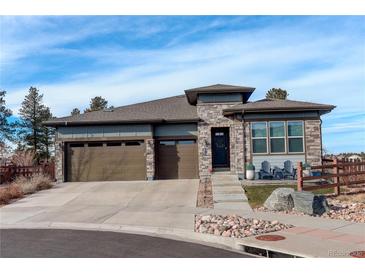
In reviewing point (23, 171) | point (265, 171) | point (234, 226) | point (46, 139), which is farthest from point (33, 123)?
point (234, 226)

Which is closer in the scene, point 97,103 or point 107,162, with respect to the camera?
point 107,162

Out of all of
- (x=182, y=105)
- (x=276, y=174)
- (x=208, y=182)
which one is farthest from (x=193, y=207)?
(x=182, y=105)

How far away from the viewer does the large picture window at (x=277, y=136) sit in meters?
22.2

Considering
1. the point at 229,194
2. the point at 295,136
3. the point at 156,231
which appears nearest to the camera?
the point at 156,231

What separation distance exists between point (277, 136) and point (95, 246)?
15.0 metres

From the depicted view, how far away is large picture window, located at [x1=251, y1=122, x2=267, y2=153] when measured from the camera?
72.8 ft

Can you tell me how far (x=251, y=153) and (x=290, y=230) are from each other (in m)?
12.0

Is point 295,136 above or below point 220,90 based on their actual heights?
below

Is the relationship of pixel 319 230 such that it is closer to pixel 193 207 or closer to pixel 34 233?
pixel 193 207

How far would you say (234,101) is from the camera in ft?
77.8

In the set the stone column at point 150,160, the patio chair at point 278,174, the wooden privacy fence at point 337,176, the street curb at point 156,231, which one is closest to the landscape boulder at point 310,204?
the wooden privacy fence at point 337,176

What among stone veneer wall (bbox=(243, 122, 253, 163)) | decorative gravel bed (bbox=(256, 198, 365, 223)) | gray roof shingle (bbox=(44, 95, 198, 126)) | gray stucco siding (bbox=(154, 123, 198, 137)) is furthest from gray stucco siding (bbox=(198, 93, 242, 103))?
decorative gravel bed (bbox=(256, 198, 365, 223))

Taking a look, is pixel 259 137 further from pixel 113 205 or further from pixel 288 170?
pixel 113 205

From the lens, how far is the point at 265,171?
2186cm
